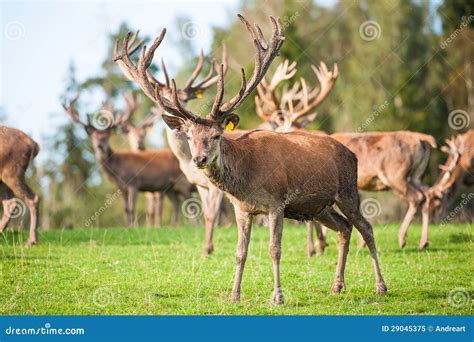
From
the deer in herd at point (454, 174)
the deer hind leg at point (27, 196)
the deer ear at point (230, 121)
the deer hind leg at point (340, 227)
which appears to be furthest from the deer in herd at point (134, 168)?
the deer ear at point (230, 121)

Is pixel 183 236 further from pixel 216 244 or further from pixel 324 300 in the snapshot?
pixel 324 300

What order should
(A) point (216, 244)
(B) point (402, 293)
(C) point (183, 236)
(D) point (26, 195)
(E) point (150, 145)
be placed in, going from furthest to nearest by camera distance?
(E) point (150, 145) → (C) point (183, 236) → (A) point (216, 244) → (D) point (26, 195) → (B) point (402, 293)

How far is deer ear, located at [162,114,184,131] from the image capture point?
8.28 meters

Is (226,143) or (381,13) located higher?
(381,13)

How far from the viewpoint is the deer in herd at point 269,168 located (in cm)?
803

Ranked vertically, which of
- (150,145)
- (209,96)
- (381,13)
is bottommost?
(150,145)

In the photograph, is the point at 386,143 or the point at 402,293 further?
the point at 386,143

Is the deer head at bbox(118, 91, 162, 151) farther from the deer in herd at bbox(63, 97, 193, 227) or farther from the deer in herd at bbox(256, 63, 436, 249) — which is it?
the deer in herd at bbox(256, 63, 436, 249)

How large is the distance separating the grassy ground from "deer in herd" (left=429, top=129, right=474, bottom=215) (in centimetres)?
562

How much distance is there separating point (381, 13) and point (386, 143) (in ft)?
71.8

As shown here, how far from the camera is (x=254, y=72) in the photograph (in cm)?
868

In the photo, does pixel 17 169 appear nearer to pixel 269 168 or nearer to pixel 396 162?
pixel 269 168

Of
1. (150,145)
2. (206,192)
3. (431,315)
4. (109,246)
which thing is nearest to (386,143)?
(206,192)

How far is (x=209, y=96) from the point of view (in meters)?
33.4
